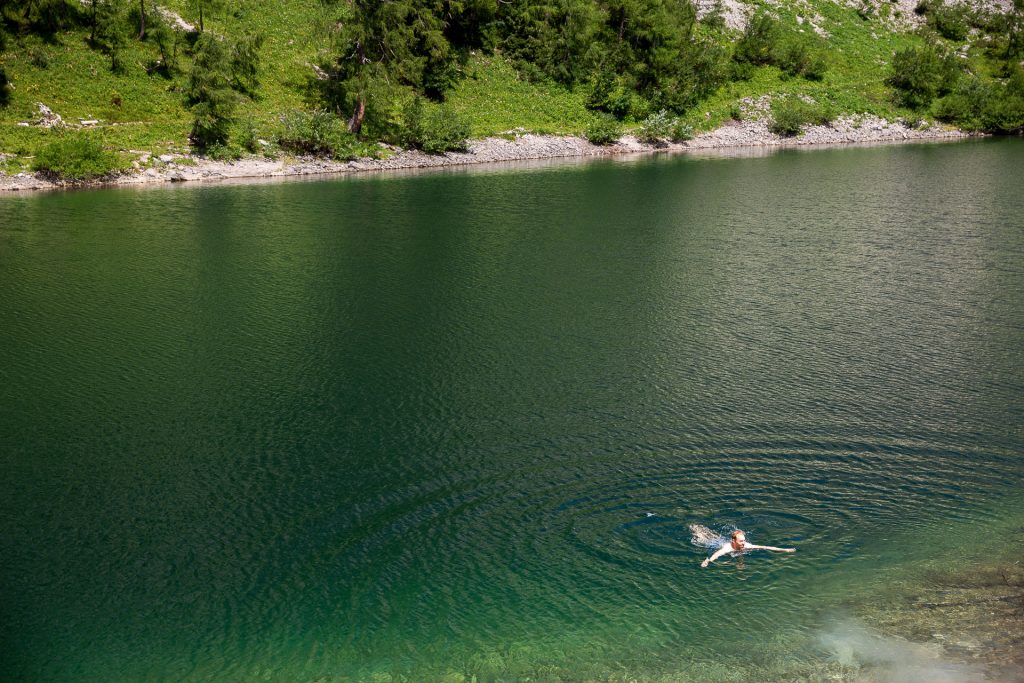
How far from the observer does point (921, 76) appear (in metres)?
122

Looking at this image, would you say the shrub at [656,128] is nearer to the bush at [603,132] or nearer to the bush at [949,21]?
the bush at [603,132]

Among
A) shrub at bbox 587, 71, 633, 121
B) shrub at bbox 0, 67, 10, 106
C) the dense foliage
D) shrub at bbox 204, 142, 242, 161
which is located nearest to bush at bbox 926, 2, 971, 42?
the dense foliage

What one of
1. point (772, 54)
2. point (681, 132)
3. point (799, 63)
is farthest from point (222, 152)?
point (799, 63)

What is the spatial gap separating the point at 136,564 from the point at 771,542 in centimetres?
1369

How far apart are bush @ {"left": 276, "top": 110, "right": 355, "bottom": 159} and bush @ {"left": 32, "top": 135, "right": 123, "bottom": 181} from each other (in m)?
17.4

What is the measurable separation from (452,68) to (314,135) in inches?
1163

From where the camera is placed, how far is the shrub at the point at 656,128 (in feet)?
341

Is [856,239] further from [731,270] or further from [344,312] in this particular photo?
[344,312]

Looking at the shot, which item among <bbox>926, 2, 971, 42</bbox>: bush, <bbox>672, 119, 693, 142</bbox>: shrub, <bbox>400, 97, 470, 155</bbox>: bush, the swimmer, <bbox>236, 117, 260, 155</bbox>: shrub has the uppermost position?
<bbox>926, 2, 971, 42</bbox>: bush

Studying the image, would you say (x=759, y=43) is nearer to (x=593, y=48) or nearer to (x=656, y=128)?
(x=593, y=48)

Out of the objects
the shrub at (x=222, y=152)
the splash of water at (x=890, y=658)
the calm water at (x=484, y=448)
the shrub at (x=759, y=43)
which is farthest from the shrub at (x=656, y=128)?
the splash of water at (x=890, y=658)

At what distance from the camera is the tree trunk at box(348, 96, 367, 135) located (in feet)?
279

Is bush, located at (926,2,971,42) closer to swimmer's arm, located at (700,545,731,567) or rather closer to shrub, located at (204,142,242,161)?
shrub, located at (204,142,242,161)

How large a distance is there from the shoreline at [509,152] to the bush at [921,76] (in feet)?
21.2
